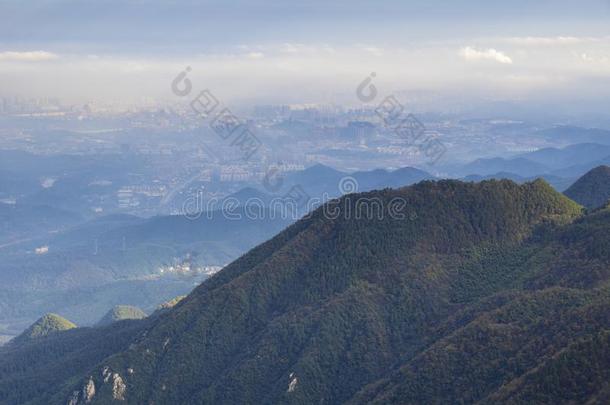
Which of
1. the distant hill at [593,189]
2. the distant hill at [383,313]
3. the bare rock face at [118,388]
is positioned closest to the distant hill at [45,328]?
the distant hill at [383,313]

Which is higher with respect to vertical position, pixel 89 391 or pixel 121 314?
pixel 89 391

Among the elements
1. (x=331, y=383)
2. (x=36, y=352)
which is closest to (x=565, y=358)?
(x=331, y=383)

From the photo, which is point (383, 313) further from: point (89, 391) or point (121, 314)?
point (121, 314)

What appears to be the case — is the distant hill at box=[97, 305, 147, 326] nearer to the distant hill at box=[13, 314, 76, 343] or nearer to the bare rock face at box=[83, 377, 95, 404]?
the distant hill at box=[13, 314, 76, 343]

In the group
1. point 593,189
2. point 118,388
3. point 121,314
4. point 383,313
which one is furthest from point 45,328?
point 593,189

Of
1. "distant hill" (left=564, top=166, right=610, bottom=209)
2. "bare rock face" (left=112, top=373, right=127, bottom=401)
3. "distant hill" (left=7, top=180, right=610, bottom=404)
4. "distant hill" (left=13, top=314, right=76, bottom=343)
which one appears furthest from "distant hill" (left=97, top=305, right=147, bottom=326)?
"distant hill" (left=564, top=166, right=610, bottom=209)

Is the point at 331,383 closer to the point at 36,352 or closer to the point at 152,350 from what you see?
the point at 152,350

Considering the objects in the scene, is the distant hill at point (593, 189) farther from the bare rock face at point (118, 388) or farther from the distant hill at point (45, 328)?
the distant hill at point (45, 328)
